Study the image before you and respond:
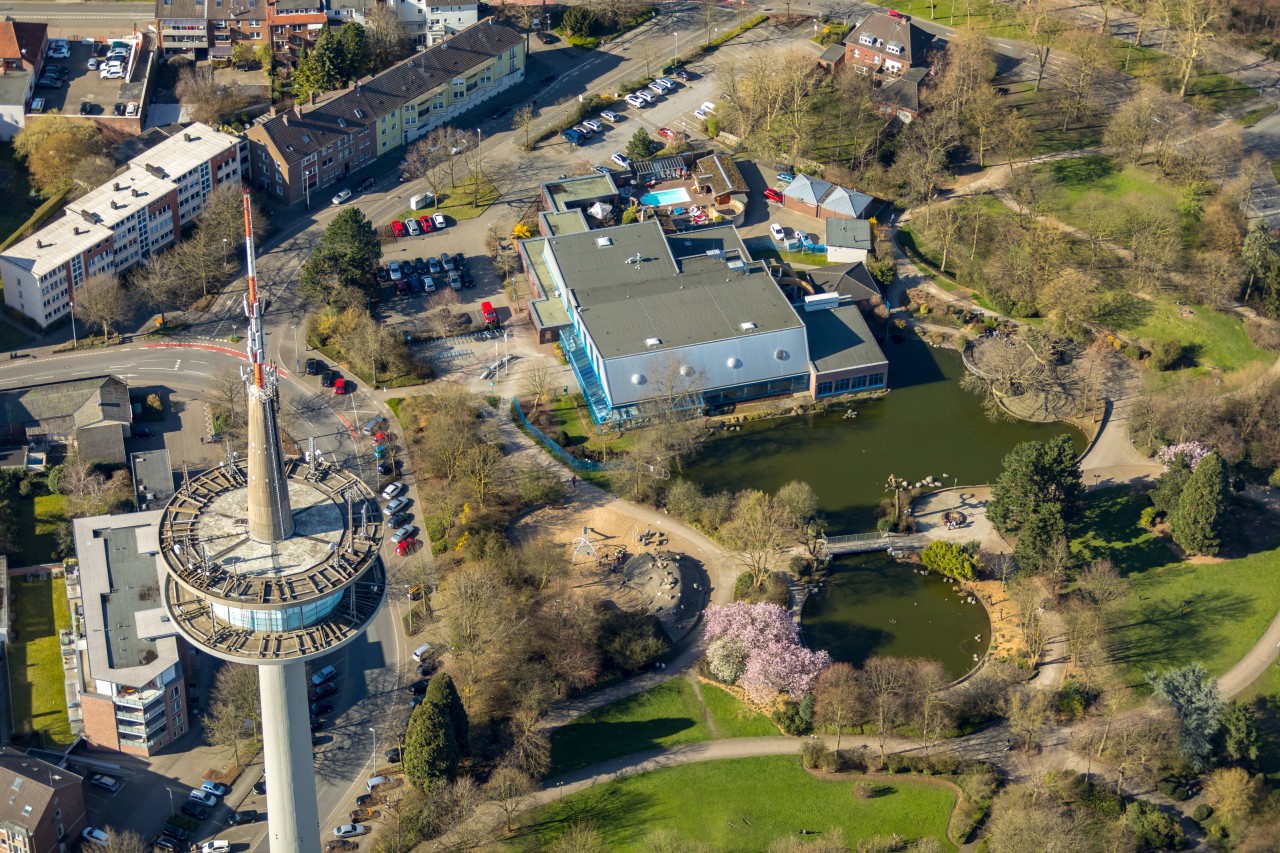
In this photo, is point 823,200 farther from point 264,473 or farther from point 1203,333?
point 264,473

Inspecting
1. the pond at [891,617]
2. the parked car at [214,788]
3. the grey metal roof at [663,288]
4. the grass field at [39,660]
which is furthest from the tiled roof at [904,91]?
the parked car at [214,788]

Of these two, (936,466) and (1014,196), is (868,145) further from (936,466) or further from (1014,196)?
(936,466)

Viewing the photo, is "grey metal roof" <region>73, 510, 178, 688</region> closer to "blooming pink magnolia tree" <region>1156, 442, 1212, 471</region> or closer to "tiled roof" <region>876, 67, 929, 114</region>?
"blooming pink magnolia tree" <region>1156, 442, 1212, 471</region>

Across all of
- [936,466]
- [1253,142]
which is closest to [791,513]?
[936,466]

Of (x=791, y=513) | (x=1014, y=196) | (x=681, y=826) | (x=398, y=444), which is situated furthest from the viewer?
(x=1014, y=196)

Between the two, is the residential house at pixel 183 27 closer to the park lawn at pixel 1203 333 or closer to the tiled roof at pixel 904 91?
the tiled roof at pixel 904 91

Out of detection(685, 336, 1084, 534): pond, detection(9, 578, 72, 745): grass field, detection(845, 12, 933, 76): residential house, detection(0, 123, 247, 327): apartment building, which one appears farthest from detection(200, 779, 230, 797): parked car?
detection(845, 12, 933, 76): residential house
